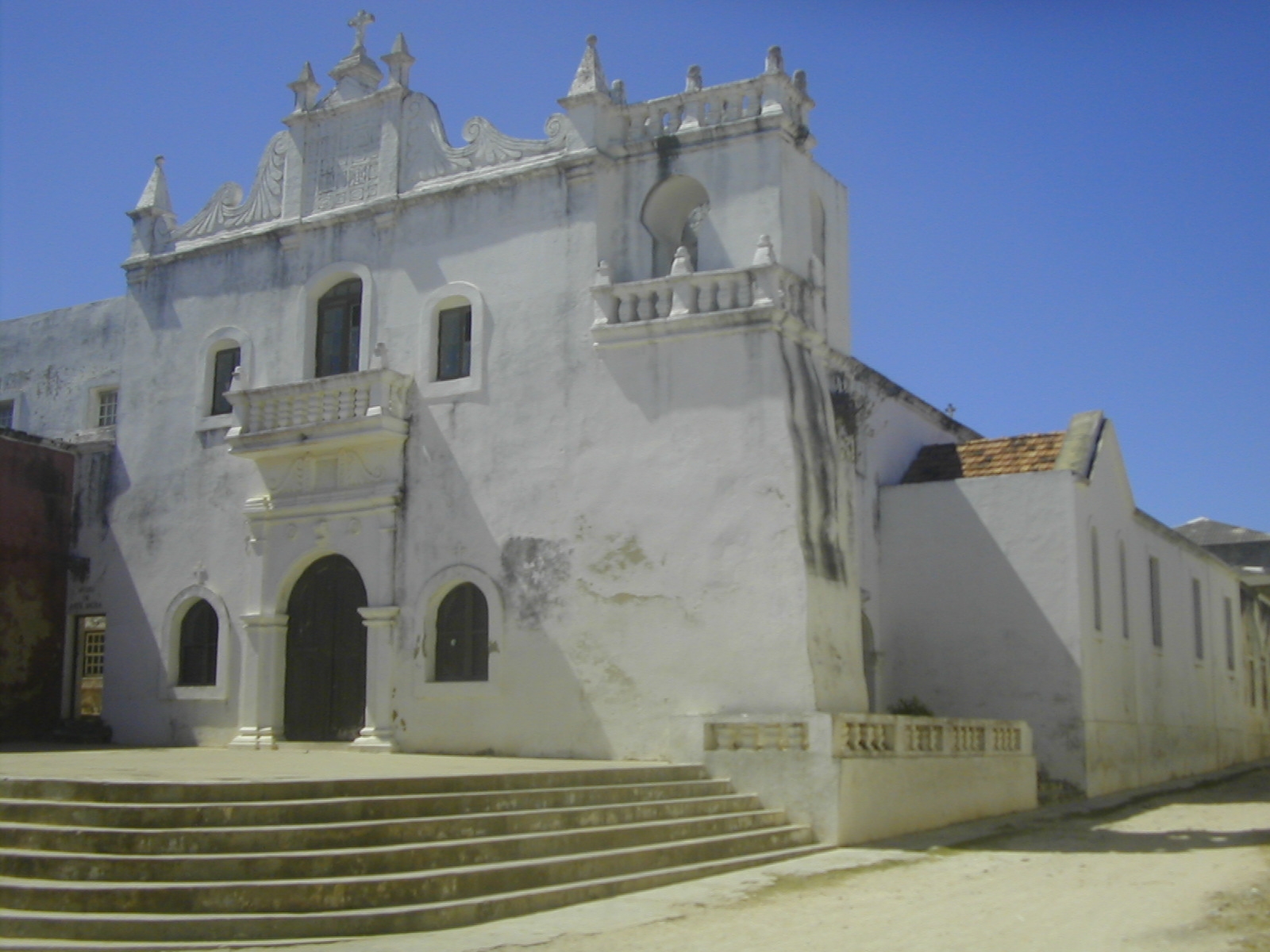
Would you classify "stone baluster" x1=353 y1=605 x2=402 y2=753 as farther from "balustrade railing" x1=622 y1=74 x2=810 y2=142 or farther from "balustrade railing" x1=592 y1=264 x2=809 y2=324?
"balustrade railing" x1=622 y1=74 x2=810 y2=142

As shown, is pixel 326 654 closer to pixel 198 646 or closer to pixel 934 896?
pixel 198 646

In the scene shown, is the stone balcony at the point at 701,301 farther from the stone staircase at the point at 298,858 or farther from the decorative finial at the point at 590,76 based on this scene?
the stone staircase at the point at 298,858

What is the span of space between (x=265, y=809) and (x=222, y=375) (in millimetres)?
11647

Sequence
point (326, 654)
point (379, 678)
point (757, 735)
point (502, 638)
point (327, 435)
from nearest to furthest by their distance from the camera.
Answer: point (757, 735)
point (502, 638)
point (379, 678)
point (327, 435)
point (326, 654)

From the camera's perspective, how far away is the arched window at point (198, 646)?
19172 millimetres

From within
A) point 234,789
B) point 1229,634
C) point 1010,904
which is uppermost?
point 1229,634

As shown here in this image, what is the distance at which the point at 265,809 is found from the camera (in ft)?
31.9

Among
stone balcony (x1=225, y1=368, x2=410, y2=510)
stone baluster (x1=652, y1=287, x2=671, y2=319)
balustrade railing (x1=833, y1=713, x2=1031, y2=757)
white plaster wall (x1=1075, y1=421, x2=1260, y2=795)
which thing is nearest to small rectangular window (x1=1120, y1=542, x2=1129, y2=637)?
white plaster wall (x1=1075, y1=421, x2=1260, y2=795)

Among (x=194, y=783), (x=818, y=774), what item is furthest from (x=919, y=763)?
(x=194, y=783)

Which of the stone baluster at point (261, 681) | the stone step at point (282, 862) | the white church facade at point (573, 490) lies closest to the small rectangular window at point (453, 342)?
the white church facade at point (573, 490)

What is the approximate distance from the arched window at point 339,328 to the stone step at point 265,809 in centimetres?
918

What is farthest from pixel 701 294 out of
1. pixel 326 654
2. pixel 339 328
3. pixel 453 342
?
pixel 326 654

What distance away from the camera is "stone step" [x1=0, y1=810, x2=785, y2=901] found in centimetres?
898

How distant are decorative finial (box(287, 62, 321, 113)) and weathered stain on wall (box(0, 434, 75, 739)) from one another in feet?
21.1
